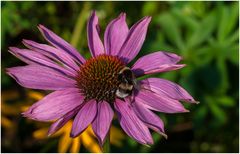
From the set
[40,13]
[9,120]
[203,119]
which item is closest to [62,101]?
[9,120]

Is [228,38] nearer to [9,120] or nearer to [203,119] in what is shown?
[203,119]

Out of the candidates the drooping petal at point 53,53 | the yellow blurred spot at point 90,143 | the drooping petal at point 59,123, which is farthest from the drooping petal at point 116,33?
the yellow blurred spot at point 90,143

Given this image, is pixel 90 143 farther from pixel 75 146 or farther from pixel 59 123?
pixel 59 123

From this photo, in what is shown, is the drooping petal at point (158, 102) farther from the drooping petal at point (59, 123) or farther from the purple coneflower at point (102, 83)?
the drooping petal at point (59, 123)

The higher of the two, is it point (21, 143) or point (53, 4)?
point (53, 4)

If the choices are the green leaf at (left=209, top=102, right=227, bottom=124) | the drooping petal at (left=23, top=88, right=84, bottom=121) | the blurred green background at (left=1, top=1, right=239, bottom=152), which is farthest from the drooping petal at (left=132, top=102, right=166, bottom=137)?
the green leaf at (left=209, top=102, right=227, bottom=124)

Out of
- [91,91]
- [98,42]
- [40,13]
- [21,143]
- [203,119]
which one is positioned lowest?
[203,119]
